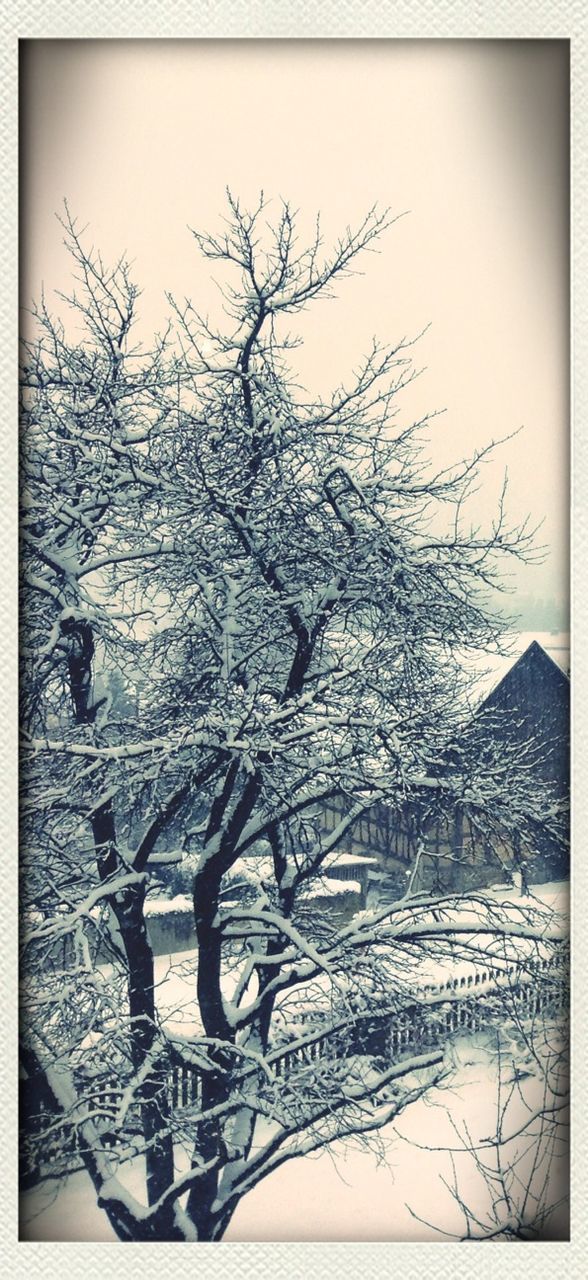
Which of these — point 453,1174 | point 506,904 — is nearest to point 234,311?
point 506,904

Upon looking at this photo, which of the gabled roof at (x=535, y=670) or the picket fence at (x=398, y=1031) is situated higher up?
the gabled roof at (x=535, y=670)

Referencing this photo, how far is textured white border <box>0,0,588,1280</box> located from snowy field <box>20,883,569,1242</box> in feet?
0.11

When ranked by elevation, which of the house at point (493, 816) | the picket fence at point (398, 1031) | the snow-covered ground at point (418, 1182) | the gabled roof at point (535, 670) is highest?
the gabled roof at point (535, 670)

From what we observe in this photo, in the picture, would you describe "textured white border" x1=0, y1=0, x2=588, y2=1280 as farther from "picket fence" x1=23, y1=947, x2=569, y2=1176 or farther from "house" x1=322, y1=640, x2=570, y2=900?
"house" x1=322, y1=640, x2=570, y2=900

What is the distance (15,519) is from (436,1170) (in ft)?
4.47

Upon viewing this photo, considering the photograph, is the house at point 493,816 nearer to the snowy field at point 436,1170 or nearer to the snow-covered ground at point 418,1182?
the snowy field at point 436,1170

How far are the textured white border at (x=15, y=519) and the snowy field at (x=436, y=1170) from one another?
1.3 inches

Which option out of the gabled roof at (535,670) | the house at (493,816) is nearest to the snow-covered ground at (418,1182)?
the house at (493,816)

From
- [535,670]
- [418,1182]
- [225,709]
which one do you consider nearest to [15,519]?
[225,709]

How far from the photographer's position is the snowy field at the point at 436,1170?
5.35 ft

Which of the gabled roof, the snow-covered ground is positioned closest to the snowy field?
the snow-covered ground

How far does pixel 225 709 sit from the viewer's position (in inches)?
64.4

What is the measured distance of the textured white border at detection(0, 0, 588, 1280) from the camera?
1595 mm

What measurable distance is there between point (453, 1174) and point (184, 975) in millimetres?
590
